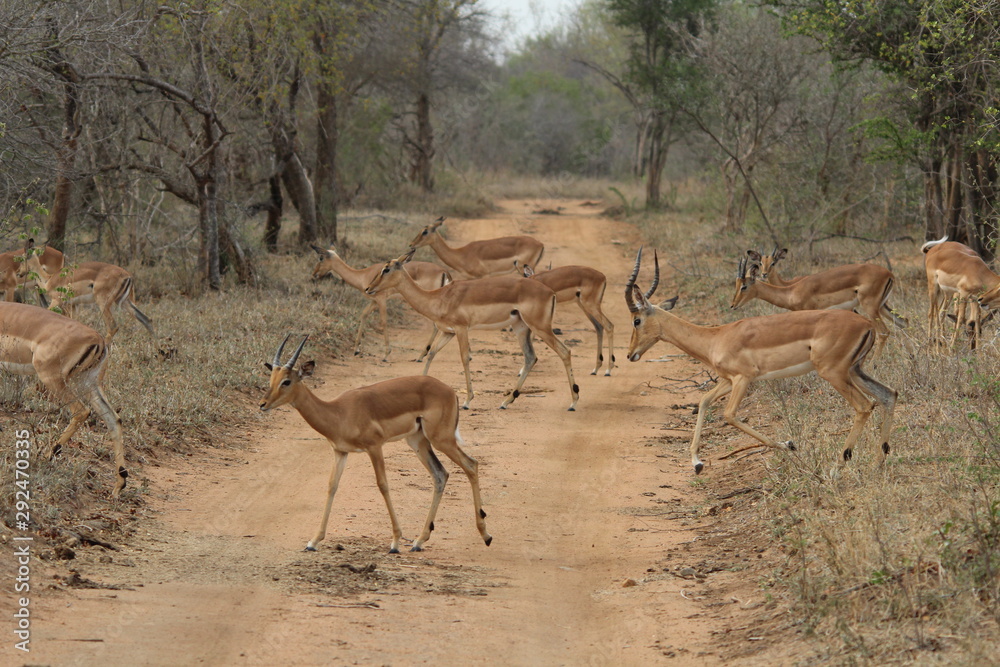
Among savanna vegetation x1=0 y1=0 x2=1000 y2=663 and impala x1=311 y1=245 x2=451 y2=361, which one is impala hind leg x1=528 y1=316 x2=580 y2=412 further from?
impala x1=311 y1=245 x2=451 y2=361

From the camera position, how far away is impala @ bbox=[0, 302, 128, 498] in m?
6.49

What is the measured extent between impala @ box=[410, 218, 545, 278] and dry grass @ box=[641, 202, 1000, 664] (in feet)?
18.3

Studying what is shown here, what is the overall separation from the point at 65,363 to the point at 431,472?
241cm

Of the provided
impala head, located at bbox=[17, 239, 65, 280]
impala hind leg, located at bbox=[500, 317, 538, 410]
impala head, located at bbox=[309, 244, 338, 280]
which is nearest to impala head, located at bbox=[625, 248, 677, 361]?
impala hind leg, located at bbox=[500, 317, 538, 410]

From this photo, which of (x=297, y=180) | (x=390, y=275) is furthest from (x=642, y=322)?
(x=297, y=180)

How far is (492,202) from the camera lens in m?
29.3

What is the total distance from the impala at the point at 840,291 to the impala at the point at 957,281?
1.79ft

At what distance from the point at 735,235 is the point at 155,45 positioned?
11.0 metres

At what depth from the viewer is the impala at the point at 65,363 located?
21.3 feet

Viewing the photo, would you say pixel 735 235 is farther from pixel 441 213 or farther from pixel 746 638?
pixel 746 638

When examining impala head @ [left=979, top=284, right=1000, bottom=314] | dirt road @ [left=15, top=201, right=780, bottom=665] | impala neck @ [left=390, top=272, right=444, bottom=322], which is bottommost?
dirt road @ [left=15, top=201, right=780, bottom=665]

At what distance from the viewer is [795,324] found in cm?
715

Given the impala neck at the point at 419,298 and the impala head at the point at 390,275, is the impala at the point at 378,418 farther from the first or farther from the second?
the impala head at the point at 390,275

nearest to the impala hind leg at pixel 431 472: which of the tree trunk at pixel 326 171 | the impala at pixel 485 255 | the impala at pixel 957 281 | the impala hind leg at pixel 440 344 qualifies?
the impala hind leg at pixel 440 344
